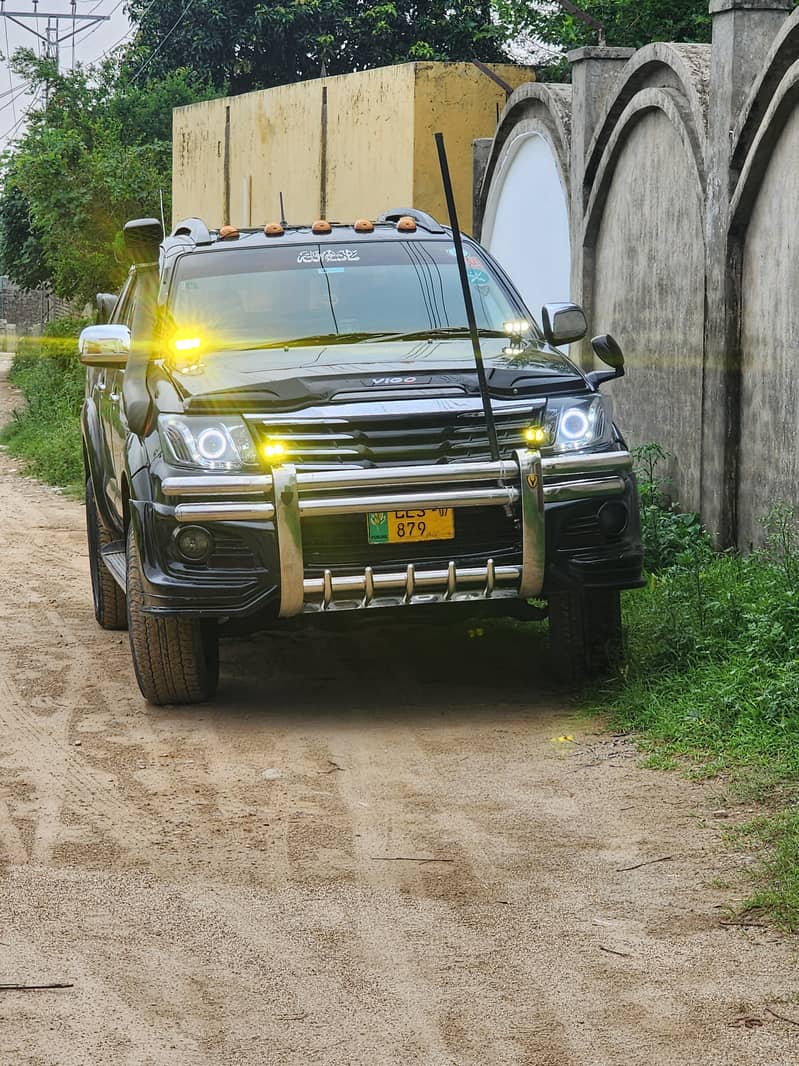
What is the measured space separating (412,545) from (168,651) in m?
1.09

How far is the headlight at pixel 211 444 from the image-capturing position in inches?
242

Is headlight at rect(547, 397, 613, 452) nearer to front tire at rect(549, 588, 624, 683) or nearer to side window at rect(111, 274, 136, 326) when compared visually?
front tire at rect(549, 588, 624, 683)

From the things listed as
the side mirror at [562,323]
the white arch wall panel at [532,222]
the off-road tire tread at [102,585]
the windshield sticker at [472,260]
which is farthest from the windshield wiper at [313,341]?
the white arch wall panel at [532,222]

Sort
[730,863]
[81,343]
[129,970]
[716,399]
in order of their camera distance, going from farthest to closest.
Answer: [716,399], [81,343], [730,863], [129,970]

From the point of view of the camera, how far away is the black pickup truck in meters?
6.11

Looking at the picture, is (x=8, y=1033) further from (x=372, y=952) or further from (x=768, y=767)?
(x=768, y=767)

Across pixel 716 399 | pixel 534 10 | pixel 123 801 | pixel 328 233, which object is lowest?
pixel 123 801

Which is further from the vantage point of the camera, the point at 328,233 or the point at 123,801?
the point at 328,233

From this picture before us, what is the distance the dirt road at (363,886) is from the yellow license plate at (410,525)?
2.49 ft

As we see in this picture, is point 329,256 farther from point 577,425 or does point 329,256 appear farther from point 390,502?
point 390,502

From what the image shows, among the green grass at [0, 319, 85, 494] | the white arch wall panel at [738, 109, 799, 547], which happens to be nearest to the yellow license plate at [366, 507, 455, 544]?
the white arch wall panel at [738, 109, 799, 547]

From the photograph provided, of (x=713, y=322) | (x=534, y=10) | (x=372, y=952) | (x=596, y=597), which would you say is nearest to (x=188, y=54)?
(x=534, y=10)

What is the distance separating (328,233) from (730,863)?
3996mm

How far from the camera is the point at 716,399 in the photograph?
8727mm
